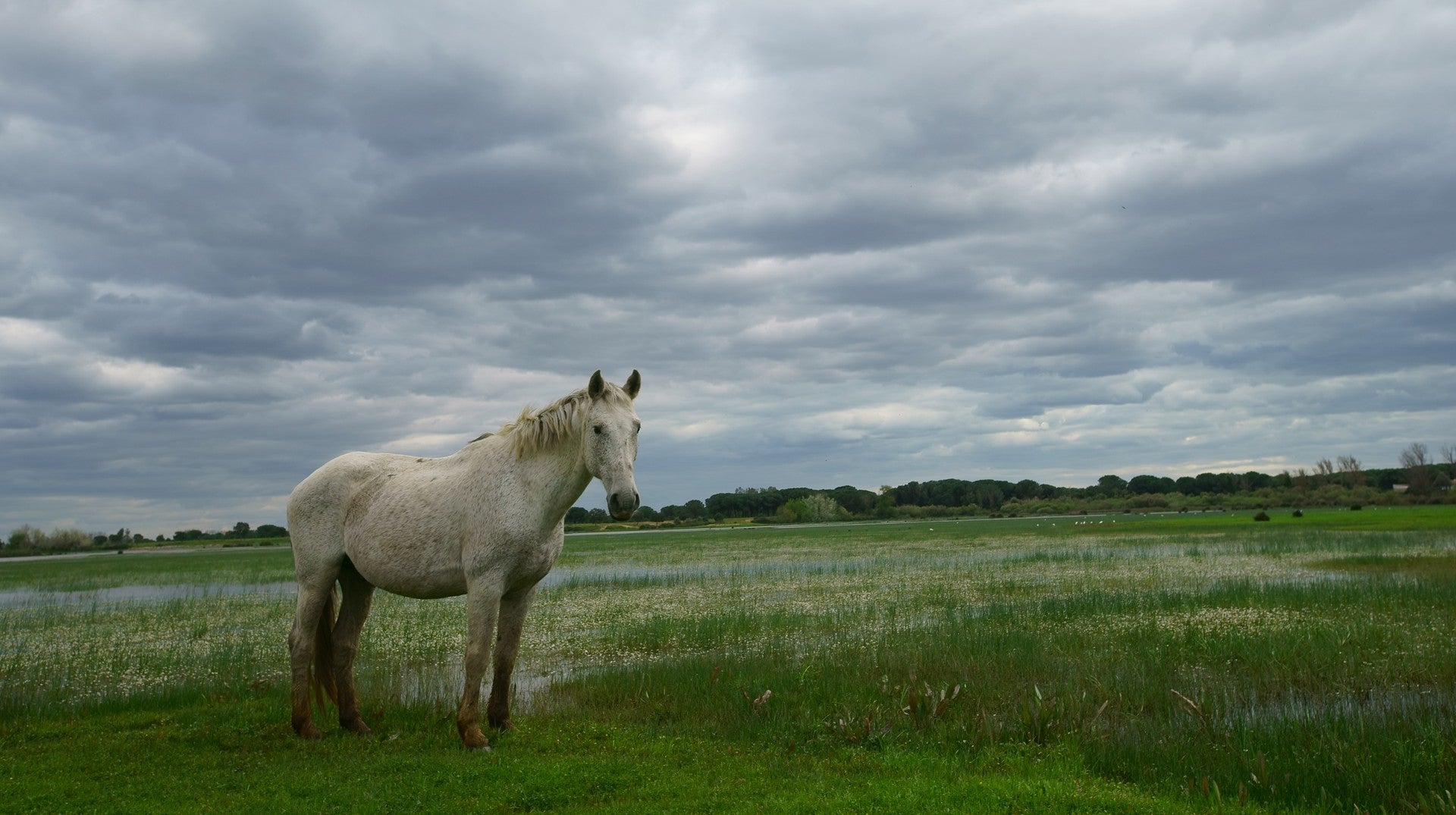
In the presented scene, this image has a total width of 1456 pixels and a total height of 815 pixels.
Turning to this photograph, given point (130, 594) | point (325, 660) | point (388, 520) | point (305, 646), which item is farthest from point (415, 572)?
point (130, 594)

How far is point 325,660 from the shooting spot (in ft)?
25.9

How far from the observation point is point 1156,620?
13.0m

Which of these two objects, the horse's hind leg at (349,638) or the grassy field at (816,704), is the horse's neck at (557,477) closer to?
the grassy field at (816,704)

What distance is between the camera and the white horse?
661cm

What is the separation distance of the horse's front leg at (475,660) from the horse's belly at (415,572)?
0.51 meters

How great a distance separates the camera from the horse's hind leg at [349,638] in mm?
7707

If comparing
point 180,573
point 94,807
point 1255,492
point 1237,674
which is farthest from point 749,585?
point 1255,492

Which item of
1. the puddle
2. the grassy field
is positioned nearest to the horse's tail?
the grassy field

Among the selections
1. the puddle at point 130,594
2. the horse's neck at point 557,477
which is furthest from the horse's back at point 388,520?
the puddle at point 130,594

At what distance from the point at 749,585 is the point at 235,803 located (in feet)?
56.5

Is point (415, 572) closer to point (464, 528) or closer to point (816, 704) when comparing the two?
point (464, 528)

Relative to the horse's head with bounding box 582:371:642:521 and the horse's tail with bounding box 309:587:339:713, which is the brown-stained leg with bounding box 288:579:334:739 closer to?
the horse's tail with bounding box 309:587:339:713

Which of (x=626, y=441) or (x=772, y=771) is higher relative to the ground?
(x=626, y=441)

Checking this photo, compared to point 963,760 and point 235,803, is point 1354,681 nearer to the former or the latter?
point 963,760
